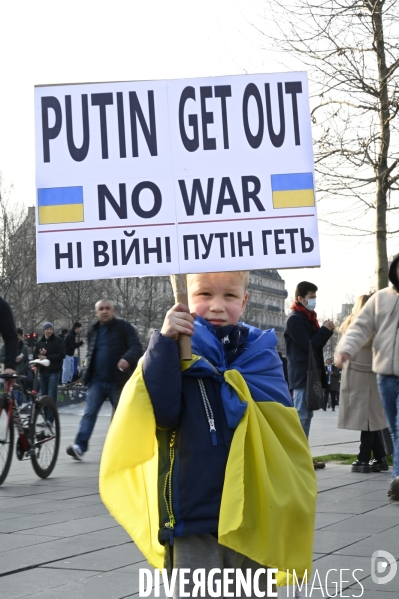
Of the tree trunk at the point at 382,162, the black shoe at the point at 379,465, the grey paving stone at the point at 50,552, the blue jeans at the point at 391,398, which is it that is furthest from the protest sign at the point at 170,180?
the tree trunk at the point at 382,162

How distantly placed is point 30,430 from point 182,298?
6558mm

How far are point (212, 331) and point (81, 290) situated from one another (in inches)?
1800

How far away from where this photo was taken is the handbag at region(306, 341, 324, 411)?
1003 cm

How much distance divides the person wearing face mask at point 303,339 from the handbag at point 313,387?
11cm

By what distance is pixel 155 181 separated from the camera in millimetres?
3447

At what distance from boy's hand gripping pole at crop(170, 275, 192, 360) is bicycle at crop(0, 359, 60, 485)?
17.3 feet

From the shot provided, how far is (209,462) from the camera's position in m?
2.99

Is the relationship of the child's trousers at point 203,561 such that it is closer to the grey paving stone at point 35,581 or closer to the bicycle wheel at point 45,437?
the grey paving stone at point 35,581

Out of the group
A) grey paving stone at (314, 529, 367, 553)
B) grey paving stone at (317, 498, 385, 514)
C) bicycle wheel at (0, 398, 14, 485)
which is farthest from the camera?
bicycle wheel at (0, 398, 14, 485)

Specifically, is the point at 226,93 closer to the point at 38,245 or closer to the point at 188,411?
the point at 38,245

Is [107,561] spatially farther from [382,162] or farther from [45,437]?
[382,162]

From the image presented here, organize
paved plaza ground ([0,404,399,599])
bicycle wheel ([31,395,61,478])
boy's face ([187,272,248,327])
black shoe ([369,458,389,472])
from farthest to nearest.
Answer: black shoe ([369,458,389,472]), bicycle wheel ([31,395,61,478]), paved plaza ground ([0,404,399,599]), boy's face ([187,272,248,327])

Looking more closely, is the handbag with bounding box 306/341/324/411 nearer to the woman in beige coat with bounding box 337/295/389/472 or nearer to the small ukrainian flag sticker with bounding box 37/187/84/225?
the woman in beige coat with bounding box 337/295/389/472

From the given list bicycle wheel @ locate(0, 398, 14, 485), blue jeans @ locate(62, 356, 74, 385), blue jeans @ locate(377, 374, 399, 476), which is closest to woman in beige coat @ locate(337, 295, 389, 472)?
blue jeans @ locate(377, 374, 399, 476)
